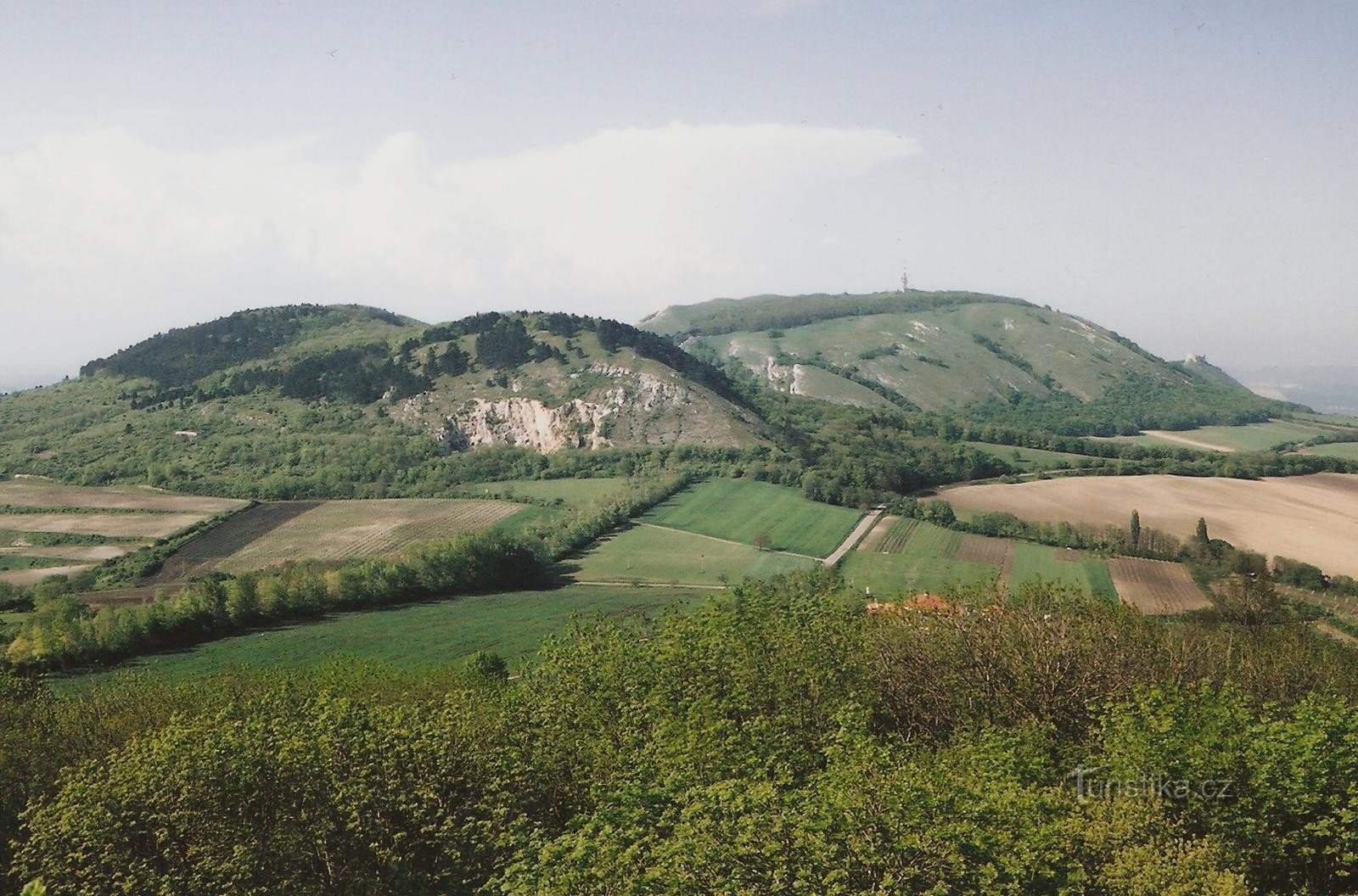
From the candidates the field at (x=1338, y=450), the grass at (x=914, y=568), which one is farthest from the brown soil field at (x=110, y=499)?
the field at (x=1338, y=450)

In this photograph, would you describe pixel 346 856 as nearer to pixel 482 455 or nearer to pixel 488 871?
pixel 488 871

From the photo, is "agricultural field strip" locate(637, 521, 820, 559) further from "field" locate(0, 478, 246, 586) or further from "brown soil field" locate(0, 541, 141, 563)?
"brown soil field" locate(0, 541, 141, 563)

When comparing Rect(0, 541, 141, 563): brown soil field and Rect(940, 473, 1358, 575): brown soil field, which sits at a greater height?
Rect(0, 541, 141, 563): brown soil field

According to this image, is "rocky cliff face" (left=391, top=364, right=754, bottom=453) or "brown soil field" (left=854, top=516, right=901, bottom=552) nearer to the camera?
"brown soil field" (left=854, top=516, right=901, bottom=552)

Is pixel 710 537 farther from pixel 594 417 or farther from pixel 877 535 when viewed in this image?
pixel 594 417

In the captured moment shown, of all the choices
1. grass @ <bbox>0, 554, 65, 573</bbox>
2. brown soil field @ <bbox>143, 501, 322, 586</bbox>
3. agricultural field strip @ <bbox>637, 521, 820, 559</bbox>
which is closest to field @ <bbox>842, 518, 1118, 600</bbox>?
agricultural field strip @ <bbox>637, 521, 820, 559</bbox>

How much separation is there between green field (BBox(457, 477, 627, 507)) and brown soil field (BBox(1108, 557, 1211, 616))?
6845 cm

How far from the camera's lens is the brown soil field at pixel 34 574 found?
303ft

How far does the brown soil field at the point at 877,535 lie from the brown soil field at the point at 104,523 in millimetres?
85749

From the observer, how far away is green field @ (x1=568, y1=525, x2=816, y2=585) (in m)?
98.5

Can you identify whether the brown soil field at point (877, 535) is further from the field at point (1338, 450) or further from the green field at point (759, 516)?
the field at point (1338, 450)

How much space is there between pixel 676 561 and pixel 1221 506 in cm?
7274

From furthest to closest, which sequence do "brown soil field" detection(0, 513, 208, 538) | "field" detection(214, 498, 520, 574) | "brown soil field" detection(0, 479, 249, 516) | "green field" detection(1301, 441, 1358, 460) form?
1. "green field" detection(1301, 441, 1358, 460)
2. "brown soil field" detection(0, 479, 249, 516)
3. "brown soil field" detection(0, 513, 208, 538)
4. "field" detection(214, 498, 520, 574)

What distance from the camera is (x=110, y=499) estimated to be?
12900 cm
